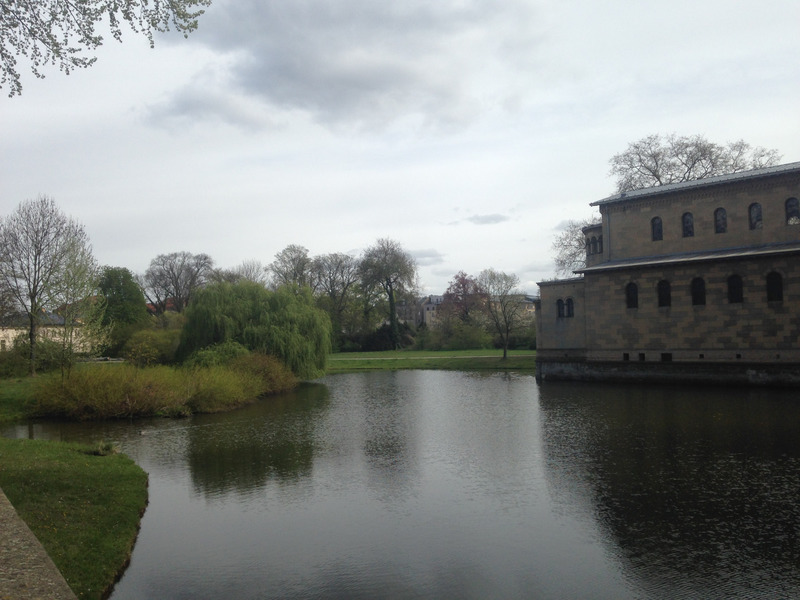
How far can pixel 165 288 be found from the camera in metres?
75.3

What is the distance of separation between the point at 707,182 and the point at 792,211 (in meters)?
4.36

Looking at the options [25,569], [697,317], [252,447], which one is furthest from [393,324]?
[25,569]

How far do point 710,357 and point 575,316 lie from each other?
26.8 ft

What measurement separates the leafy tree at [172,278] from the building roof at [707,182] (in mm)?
51943

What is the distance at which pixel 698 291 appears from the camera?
3256 cm

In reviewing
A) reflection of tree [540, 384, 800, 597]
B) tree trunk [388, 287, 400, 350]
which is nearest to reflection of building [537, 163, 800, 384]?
reflection of tree [540, 384, 800, 597]

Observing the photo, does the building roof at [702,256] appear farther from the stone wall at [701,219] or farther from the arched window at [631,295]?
the arched window at [631,295]

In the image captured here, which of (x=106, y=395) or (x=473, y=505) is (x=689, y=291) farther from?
(x=106, y=395)

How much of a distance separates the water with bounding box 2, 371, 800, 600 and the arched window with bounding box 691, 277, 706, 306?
10314 millimetres

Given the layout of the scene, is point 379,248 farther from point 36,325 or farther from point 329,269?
point 36,325

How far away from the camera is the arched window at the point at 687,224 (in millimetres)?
34781

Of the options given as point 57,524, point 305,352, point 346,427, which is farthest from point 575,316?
point 57,524

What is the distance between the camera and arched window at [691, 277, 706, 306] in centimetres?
3231

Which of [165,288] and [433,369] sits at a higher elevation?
[165,288]
